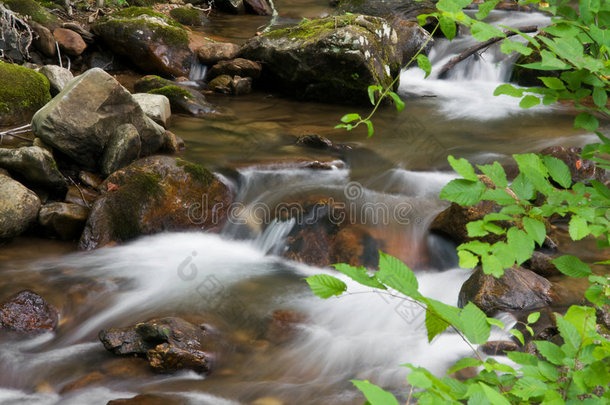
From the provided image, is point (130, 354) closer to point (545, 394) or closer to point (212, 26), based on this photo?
point (545, 394)

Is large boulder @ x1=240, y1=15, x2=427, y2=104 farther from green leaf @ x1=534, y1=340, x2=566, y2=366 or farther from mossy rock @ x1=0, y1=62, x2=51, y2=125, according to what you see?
green leaf @ x1=534, y1=340, x2=566, y2=366

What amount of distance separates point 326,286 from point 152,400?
2.77 meters

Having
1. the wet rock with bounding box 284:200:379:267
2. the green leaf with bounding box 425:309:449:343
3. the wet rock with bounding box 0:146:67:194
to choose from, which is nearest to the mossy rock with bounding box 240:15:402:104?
the wet rock with bounding box 284:200:379:267

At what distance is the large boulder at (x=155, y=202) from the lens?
5.45m

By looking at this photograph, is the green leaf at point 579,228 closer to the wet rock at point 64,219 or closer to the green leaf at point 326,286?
the green leaf at point 326,286

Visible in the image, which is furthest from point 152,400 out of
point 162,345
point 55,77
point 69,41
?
point 69,41

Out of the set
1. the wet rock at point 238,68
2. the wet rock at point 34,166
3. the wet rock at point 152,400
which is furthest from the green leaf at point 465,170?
the wet rock at point 238,68

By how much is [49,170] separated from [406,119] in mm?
5508

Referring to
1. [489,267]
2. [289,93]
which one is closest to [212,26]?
[289,93]

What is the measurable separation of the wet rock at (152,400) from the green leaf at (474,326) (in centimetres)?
274

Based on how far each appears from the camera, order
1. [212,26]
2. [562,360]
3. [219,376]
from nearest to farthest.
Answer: [562,360]
[219,376]
[212,26]

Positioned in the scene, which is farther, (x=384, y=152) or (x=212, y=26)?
(x=212, y=26)

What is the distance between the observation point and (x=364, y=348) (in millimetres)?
4375

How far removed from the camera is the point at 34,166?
18.1 feet
